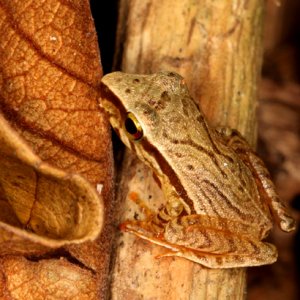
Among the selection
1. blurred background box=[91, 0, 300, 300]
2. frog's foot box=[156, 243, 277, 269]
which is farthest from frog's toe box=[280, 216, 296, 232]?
blurred background box=[91, 0, 300, 300]

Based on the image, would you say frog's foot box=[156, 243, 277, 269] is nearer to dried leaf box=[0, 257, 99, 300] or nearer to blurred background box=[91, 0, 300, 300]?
dried leaf box=[0, 257, 99, 300]

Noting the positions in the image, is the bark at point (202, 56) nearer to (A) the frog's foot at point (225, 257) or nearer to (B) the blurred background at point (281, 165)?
(A) the frog's foot at point (225, 257)

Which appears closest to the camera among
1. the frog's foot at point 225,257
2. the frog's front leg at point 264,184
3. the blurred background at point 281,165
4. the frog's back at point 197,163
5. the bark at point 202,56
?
the frog's foot at point 225,257

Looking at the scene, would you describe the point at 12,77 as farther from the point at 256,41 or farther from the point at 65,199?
the point at 256,41

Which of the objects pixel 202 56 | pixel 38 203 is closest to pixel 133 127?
pixel 202 56

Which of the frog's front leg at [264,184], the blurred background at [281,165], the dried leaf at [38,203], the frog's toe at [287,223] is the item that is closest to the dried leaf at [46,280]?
the dried leaf at [38,203]

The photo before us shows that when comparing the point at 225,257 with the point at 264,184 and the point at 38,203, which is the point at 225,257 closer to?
the point at 264,184
